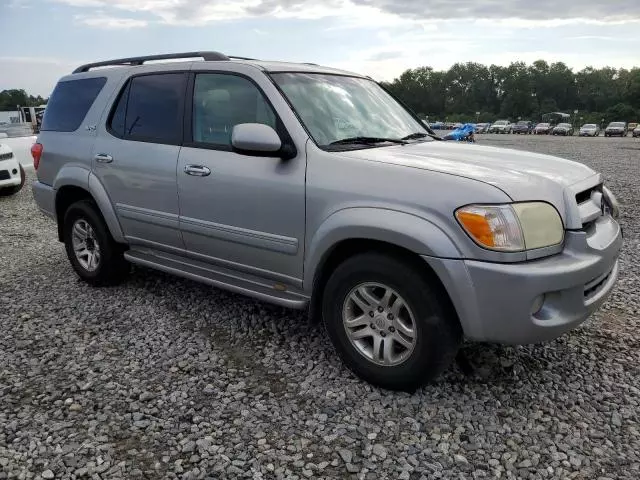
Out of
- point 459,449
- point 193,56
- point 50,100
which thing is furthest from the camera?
point 50,100

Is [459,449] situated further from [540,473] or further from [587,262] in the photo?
[587,262]

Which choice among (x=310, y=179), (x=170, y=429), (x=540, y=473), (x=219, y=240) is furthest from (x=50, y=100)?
(x=540, y=473)

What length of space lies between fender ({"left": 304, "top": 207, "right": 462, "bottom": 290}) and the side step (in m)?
0.31

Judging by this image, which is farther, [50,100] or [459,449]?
[50,100]

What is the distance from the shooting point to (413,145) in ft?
11.9

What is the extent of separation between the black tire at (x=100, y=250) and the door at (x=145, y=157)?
0.32 m

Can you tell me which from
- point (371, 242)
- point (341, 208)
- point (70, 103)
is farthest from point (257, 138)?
point (70, 103)

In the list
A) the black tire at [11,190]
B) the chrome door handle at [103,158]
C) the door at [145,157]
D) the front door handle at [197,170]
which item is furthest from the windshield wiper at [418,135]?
the black tire at [11,190]

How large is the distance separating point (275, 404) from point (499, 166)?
5.91 feet

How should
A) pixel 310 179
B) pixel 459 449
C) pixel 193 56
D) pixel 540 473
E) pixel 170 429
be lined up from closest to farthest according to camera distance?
pixel 540 473 → pixel 459 449 → pixel 170 429 → pixel 310 179 → pixel 193 56

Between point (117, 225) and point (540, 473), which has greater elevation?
point (117, 225)

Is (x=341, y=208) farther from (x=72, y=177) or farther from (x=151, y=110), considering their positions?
(x=72, y=177)

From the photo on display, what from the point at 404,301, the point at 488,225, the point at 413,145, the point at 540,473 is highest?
the point at 413,145

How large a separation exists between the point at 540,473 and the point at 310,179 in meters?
1.89
